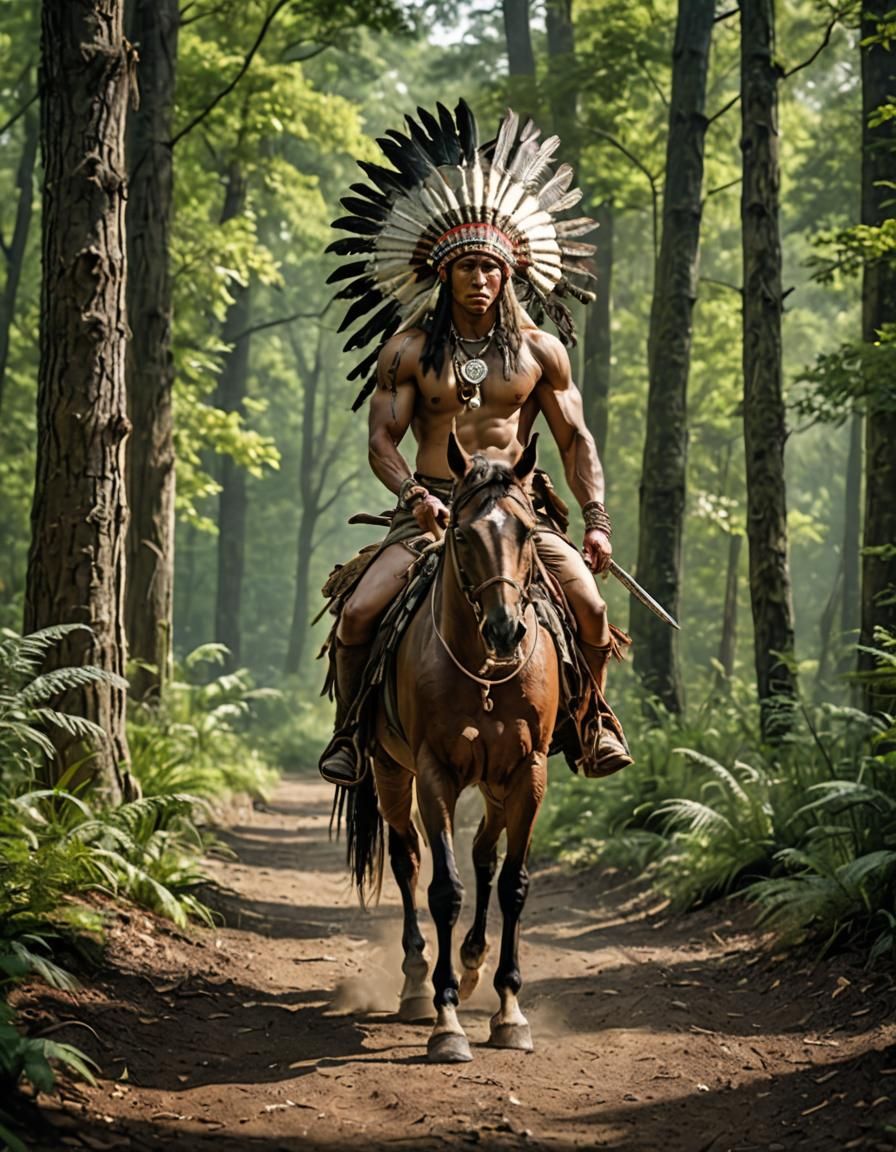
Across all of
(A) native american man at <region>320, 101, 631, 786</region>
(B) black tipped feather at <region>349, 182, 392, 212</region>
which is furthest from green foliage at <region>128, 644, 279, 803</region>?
(B) black tipped feather at <region>349, 182, 392, 212</region>

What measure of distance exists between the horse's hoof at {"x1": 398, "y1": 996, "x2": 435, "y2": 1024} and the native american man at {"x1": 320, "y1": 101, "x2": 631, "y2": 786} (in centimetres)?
121

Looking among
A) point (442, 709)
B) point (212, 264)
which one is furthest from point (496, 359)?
point (212, 264)

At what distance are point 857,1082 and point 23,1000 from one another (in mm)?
Result: 3446

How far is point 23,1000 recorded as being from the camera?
581 centimetres

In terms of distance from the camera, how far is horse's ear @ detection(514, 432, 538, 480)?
239 inches

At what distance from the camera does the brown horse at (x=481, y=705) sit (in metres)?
5.86

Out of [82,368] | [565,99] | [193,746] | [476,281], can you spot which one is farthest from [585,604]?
[565,99]

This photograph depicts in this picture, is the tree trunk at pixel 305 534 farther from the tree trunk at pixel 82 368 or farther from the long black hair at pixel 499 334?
the long black hair at pixel 499 334

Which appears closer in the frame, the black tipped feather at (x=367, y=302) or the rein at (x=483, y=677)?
the rein at (x=483, y=677)

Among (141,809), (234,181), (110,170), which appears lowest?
(141,809)

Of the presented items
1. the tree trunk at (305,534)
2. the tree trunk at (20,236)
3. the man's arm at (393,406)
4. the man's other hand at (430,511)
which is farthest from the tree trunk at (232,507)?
the man's other hand at (430,511)

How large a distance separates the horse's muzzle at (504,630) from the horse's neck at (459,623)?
64cm

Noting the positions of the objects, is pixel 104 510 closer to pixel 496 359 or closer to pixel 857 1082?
pixel 496 359

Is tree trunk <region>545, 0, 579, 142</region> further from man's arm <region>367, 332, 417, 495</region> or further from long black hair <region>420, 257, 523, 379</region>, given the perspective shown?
man's arm <region>367, 332, 417, 495</region>
